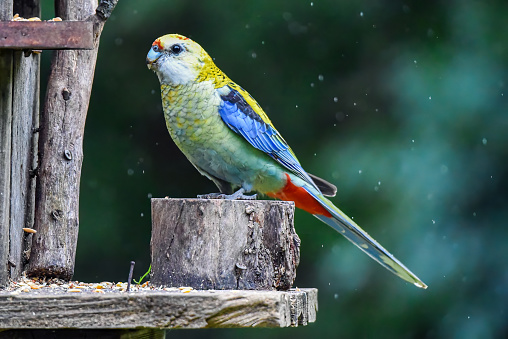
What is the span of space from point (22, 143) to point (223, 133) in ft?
2.67

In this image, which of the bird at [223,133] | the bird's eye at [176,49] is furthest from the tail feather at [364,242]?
the bird's eye at [176,49]

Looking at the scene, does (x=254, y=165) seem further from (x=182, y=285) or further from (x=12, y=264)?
(x=12, y=264)

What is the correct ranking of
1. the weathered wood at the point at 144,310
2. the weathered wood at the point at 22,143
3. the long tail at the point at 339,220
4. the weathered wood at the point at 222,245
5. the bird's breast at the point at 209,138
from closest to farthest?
the weathered wood at the point at 144,310, the weathered wood at the point at 222,245, the weathered wood at the point at 22,143, the bird's breast at the point at 209,138, the long tail at the point at 339,220

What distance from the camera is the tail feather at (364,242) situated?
3.41 m

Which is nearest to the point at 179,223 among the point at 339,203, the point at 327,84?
the point at 339,203

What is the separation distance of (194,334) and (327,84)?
7.21 feet

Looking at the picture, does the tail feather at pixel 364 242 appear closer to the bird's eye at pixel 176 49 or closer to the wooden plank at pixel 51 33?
the bird's eye at pixel 176 49

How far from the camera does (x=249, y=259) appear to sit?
109 inches

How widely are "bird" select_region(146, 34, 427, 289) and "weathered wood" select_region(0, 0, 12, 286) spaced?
75 centimetres

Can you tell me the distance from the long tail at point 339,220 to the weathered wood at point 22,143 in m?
1.08

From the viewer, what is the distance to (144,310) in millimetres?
2316

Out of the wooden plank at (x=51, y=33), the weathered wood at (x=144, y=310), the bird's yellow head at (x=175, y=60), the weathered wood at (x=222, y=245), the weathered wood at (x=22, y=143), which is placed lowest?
the weathered wood at (x=144, y=310)

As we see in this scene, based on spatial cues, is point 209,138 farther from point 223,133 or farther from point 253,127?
point 253,127

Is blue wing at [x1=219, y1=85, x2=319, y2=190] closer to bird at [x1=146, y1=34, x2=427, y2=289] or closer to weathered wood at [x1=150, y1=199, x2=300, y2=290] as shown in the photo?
bird at [x1=146, y1=34, x2=427, y2=289]
